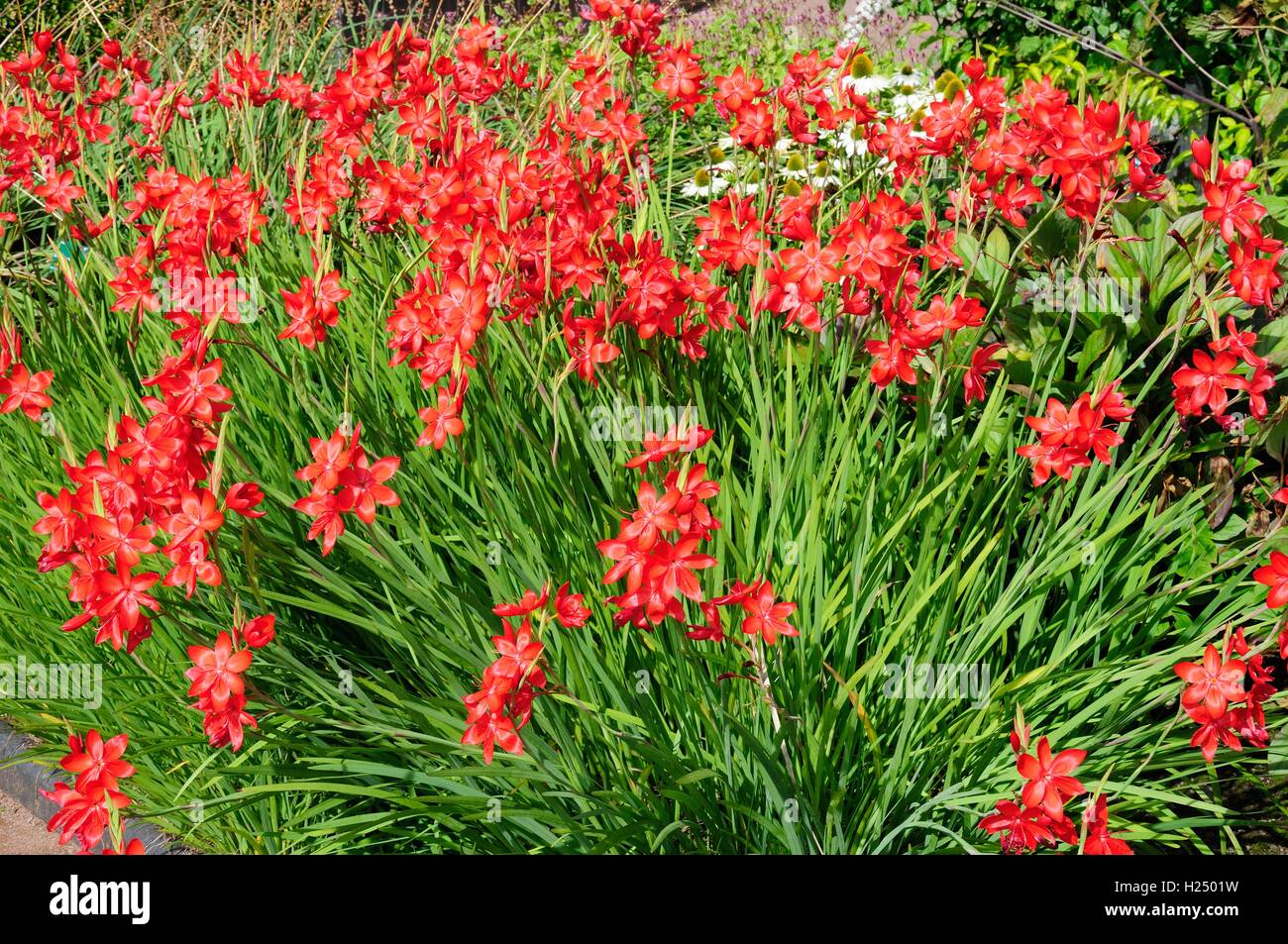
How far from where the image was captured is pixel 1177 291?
279cm

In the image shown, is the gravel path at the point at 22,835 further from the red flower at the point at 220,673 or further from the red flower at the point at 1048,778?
the red flower at the point at 1048,778

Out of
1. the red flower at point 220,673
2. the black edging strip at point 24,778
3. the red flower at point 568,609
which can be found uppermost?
the red flower at point 568,609

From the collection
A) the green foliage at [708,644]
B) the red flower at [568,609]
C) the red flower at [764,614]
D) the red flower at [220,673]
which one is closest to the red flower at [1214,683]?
the green foliage at [708,644]

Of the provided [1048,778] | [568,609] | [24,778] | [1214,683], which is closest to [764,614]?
[568,609]

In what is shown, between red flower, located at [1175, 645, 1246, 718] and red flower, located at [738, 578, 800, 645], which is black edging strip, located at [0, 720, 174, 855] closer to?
red flower, located at [738, 578, 800, 645]

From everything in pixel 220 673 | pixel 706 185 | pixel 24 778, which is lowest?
pixel 24 778

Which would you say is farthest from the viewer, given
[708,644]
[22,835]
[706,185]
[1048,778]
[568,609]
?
[706,185]

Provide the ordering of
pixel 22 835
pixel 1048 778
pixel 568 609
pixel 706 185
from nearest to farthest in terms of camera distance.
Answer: pixel 1048 778
pixel 568 609
pixel 22 835
pixel 706 185

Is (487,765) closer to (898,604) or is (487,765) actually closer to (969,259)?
(898,604)

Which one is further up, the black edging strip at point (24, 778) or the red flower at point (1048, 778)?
the black edging strip at point (24, 778)

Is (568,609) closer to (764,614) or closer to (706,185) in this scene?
(764,614)

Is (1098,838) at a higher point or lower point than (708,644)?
lower

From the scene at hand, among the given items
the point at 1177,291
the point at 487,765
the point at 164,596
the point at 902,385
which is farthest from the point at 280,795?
the point at 1177,291

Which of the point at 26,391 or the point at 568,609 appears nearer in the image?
the point at 568,609
